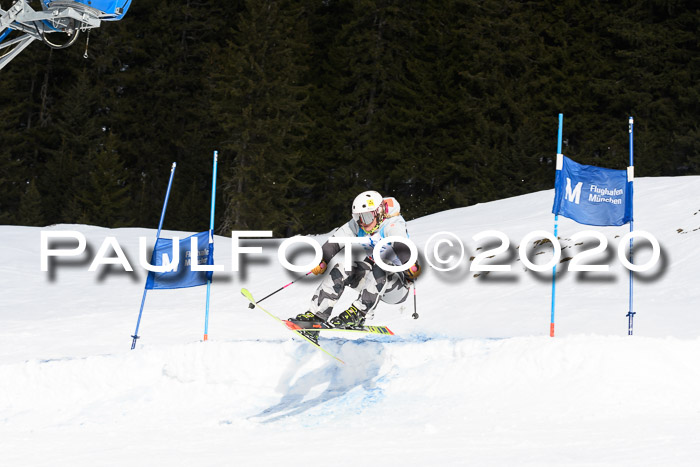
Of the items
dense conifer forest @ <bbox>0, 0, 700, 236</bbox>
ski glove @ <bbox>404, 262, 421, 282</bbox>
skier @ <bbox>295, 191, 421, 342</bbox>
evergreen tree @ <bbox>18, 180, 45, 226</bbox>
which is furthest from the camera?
evergreen tree @ <bbox>18, 180, 45, 226</bbox>

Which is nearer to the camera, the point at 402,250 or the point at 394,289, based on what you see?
the point at 402,250

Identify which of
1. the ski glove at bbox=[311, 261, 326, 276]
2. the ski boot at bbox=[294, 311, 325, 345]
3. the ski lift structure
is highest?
the ski lift structure

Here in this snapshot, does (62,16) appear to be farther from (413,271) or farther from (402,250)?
(413,271)

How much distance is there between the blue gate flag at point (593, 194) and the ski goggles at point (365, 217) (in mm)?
→ 2484

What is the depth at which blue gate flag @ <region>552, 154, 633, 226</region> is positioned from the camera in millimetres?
10086

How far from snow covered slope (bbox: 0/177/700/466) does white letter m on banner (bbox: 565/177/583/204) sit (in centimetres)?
178

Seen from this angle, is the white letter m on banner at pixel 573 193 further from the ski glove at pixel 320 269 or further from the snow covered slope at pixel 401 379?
the ski glove at pixel 320 269

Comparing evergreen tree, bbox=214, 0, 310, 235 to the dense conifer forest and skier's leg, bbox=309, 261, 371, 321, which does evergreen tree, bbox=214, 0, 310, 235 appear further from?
skier's leg, bbox=309, 261, 371, 321

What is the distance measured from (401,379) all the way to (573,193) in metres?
3.45

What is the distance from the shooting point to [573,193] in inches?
400

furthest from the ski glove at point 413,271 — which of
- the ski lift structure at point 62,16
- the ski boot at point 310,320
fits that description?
the ski lift structure at point 62,16

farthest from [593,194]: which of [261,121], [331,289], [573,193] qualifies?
[261,121]

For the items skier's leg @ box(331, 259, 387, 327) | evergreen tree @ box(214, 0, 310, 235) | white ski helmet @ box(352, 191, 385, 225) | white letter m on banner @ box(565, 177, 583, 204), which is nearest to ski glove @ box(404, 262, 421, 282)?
skier's leg @ box(331, 259, 387, 327)

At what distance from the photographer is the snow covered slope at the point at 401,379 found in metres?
6.40
